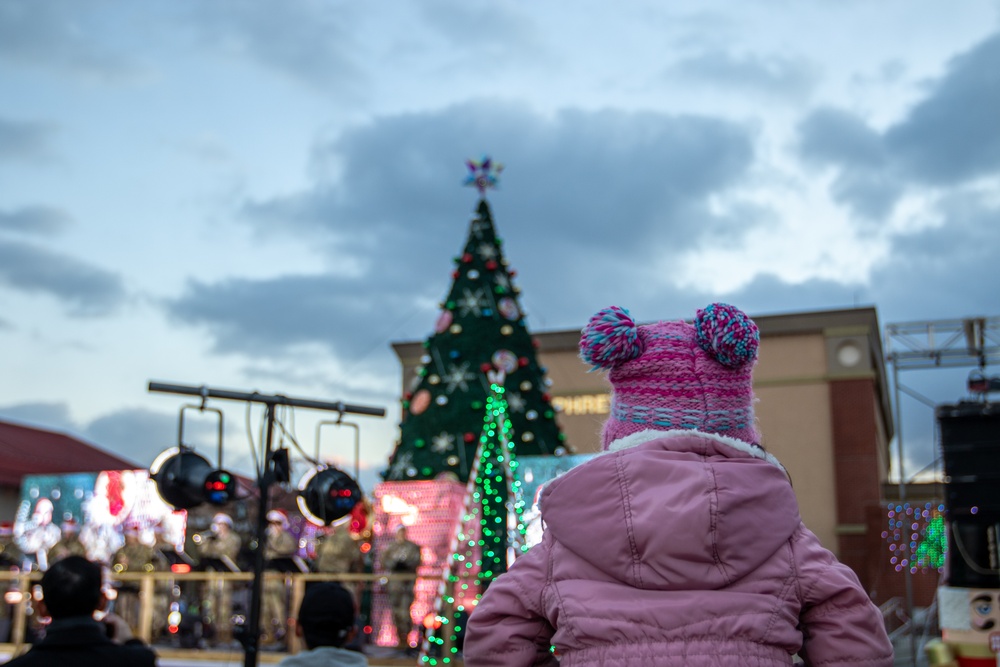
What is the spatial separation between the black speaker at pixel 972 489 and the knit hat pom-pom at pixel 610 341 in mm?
8167

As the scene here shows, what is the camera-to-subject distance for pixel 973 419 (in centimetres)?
997

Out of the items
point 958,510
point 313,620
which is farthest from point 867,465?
point 313,620

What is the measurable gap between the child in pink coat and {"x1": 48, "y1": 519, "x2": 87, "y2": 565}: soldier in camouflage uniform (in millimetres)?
15544

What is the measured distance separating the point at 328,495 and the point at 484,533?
200 inches

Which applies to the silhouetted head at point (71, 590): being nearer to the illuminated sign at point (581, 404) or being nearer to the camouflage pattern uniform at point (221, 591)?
the camouflage pattern uniform at point (221, 591)

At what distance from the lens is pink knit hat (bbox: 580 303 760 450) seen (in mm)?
2186

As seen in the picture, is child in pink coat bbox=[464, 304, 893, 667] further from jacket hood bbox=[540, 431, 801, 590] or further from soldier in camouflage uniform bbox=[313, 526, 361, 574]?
soldier in camouflage uniform bbox=[313, 526, 361, 574]

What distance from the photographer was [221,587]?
44.1 feet

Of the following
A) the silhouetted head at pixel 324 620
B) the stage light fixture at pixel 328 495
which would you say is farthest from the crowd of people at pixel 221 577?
the silhouetted head at pixel 324 620

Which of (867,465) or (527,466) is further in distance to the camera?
(867,465)

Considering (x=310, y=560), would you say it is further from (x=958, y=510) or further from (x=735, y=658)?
(x=735, y=658)

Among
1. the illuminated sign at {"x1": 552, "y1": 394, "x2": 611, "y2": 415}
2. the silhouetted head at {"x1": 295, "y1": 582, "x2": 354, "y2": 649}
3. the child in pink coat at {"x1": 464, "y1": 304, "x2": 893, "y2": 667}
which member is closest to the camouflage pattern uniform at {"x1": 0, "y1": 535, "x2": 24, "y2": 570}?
the illuminated sign at {"x1": 552, "y1": 394, "x2": 611, "y2": 415}

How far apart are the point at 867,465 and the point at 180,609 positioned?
1663cm

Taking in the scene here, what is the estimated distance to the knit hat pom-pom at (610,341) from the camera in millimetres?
2197
